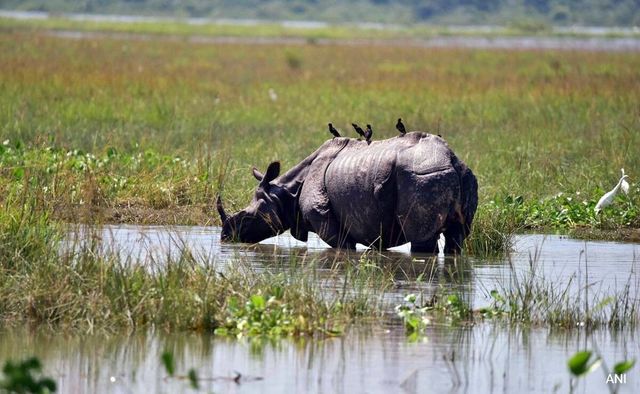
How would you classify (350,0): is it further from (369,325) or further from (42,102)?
(369,325)

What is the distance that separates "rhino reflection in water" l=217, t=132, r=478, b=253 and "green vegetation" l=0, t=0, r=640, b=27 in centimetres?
6748

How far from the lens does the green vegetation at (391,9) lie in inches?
3159

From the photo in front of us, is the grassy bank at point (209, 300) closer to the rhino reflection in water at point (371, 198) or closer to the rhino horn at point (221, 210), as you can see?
the rhino reflection in water at point (371, 198)

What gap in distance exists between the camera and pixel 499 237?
38.3 ft

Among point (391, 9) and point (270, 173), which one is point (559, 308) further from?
point (391, 9)

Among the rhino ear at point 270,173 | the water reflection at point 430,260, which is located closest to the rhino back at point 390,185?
the water reflection at point 430,260

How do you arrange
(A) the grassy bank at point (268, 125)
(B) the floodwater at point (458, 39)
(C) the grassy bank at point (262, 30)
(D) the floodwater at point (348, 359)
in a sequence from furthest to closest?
(C) the grassy bank at point (262, 30) < (B) the floodwater at point (458, 39) < (A) the grassy bank at point (268, 125) < (D) the floodwater at point (348, 359)

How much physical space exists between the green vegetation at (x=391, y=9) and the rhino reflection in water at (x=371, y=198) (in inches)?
2657

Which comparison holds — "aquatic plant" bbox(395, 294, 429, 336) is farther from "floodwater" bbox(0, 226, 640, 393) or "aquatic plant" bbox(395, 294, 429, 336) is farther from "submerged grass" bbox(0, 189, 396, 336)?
"submerged grass" bbox(0, 189, 396, 336)

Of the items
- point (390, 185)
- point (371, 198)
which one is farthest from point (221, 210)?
point (390, 185)

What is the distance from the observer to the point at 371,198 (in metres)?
11.1

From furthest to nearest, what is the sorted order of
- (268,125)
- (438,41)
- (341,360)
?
(438,41) < (268,125) < (341,360)

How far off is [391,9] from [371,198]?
7521cm

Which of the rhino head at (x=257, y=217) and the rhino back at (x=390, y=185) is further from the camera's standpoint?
the rhino head at (x=257, y=217)
